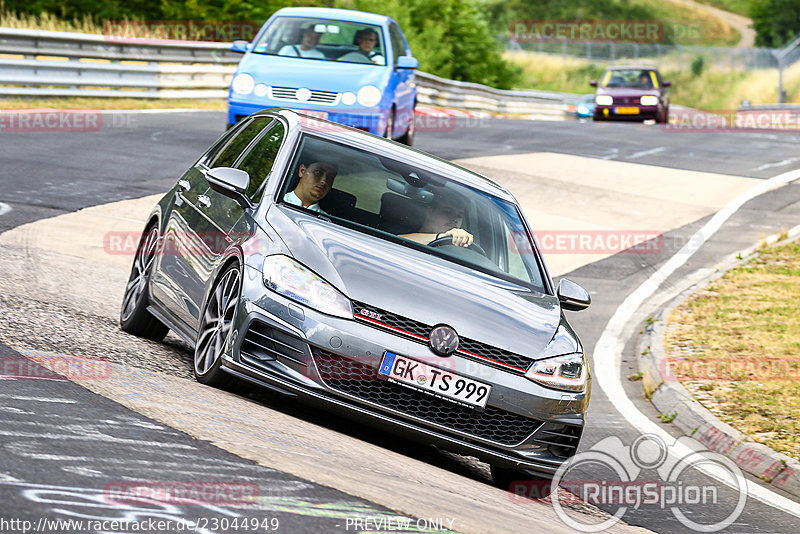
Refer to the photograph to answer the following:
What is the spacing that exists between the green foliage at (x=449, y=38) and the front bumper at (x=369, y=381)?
43264mm

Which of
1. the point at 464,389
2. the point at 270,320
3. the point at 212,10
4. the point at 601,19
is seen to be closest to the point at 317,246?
the point at 270,320

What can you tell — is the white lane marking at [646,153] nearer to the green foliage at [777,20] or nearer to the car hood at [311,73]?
the car hood at [311,73]

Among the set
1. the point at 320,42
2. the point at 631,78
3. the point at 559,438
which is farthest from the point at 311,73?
the point at 631,78

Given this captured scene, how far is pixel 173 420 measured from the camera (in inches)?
204

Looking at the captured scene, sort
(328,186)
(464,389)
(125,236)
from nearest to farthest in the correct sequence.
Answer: (464,389) < (328,186) < (125,236)

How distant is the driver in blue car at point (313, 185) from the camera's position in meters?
6.67

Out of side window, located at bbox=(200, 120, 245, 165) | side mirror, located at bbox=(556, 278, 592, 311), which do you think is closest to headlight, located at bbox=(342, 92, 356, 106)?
side window, located at bbox=(200, 120, 245, 165)

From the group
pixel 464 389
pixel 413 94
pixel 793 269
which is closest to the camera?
pixel 464 389

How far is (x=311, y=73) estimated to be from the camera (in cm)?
1491

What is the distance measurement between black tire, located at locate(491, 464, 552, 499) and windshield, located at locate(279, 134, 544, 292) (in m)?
1.16

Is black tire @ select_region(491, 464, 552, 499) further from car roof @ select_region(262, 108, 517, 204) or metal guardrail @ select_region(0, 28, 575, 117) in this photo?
metal guardrail @ select_region(0, 28, 575, 117)

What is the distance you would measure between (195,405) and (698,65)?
2508 inches

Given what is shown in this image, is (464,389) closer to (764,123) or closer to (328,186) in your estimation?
(328,186)

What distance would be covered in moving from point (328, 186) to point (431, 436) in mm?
1810
